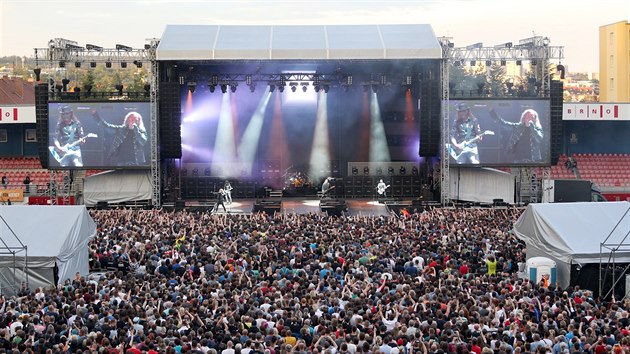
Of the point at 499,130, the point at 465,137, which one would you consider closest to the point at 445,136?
the point at 465,137

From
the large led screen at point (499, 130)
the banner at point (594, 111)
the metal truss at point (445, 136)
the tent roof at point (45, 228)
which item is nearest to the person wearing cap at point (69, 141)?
the metal truss at point (445, 136)

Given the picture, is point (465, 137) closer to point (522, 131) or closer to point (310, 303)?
point (522, 131)

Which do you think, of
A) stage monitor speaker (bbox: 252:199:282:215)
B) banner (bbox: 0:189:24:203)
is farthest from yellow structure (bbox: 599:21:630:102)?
banner (bbox: 0:189:24:203)

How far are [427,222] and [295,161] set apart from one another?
45.9ft

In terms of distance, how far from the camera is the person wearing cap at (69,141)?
3534 centimetres

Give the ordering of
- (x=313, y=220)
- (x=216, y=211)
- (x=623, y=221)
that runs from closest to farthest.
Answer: (x=623, y=221) < (x=313, y=220) < (x=216, y=211)

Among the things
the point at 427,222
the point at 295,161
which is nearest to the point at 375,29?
the point at 295,161

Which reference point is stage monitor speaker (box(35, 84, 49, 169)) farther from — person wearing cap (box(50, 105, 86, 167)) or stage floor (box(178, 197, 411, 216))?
stage floor (box(178, 197, 411, 216))

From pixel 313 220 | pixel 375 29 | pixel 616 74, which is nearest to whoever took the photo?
pixel 313 220

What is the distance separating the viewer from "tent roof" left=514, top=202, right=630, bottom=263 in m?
19.4

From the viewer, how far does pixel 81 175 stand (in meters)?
39.0

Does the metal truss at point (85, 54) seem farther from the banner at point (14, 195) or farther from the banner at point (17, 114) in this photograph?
the banner at point (17, 114)

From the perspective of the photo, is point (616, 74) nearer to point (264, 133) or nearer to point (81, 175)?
point (264, 133)

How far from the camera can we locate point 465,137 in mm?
35594
